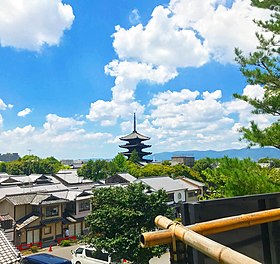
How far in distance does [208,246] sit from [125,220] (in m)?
9.90

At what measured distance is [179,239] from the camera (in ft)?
4.08

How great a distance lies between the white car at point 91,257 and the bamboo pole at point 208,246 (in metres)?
10.2

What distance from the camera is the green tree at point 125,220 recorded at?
10023 millimetres

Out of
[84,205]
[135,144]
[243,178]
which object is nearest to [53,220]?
[84,205]

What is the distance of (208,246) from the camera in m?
1.09

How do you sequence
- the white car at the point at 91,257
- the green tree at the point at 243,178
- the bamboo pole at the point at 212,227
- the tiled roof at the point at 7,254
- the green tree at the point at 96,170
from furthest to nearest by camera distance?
1. the green tree at the point at 96,170
2. the white car at the point at 91,257
3. the tiled roof at the point at 7,254
4. the green tree at the point at 243,178
5. the bamboo pole at the point at 212,227

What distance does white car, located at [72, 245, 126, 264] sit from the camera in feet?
35.3

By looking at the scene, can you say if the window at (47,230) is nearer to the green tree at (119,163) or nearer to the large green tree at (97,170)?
the large green tree at (97,170)

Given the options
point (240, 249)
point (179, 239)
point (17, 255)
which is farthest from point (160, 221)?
point (17, 255)

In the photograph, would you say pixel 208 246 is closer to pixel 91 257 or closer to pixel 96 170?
pixel 91 257

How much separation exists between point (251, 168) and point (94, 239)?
273 inches

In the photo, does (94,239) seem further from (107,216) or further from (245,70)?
(245,70)

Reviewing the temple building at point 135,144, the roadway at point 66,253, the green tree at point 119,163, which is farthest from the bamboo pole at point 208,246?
the temple building at point 135,144

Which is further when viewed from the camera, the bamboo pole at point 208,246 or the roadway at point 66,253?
the roadway at point 66,253
